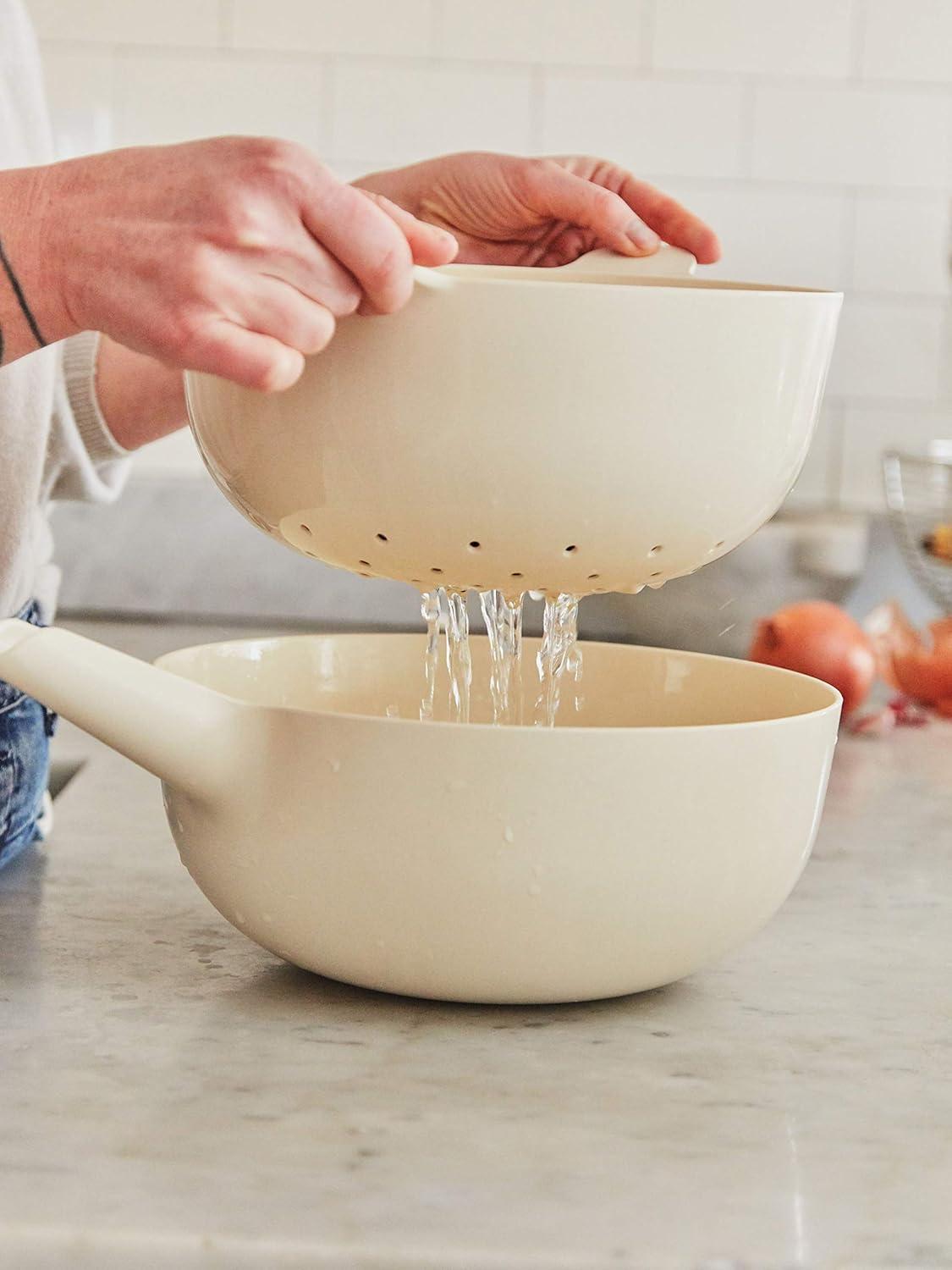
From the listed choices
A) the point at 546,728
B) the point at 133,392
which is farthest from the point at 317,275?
the point at 133,392

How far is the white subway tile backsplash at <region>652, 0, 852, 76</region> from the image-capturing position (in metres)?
1.64

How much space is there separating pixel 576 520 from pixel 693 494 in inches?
1.5

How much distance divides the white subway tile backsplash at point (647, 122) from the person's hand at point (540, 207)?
0.90m

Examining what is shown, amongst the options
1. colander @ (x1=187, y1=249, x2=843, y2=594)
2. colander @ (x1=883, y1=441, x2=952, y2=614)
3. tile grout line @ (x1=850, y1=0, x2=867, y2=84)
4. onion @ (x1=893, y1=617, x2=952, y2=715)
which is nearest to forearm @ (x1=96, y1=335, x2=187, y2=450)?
colander @ (x1=187, y1=249, x2=843, y2=594)

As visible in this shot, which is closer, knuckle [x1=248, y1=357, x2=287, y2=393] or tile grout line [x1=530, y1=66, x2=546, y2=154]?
knuckle [x1=248, y1=357, x2=287, y2=393]

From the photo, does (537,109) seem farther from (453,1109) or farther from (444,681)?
(453,1109)

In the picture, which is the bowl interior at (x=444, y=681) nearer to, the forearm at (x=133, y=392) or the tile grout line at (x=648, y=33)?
the forearm at (x=133, y=392)

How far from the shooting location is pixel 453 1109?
46 centimetres

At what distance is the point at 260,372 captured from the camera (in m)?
0.47

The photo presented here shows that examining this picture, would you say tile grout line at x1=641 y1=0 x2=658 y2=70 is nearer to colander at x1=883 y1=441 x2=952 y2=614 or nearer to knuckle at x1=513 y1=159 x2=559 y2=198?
colander at x1=883 y1=441 x2=952 y2=614

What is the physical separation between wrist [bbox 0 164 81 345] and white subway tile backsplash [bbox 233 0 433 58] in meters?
1.20

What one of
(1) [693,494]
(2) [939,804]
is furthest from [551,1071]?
(2) [939,804]

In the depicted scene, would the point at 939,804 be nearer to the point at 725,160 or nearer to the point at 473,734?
the point at 473,734

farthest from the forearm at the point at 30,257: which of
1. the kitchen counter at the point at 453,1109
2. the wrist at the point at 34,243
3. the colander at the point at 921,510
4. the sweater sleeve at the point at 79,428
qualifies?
the colander at the point at 921,510
